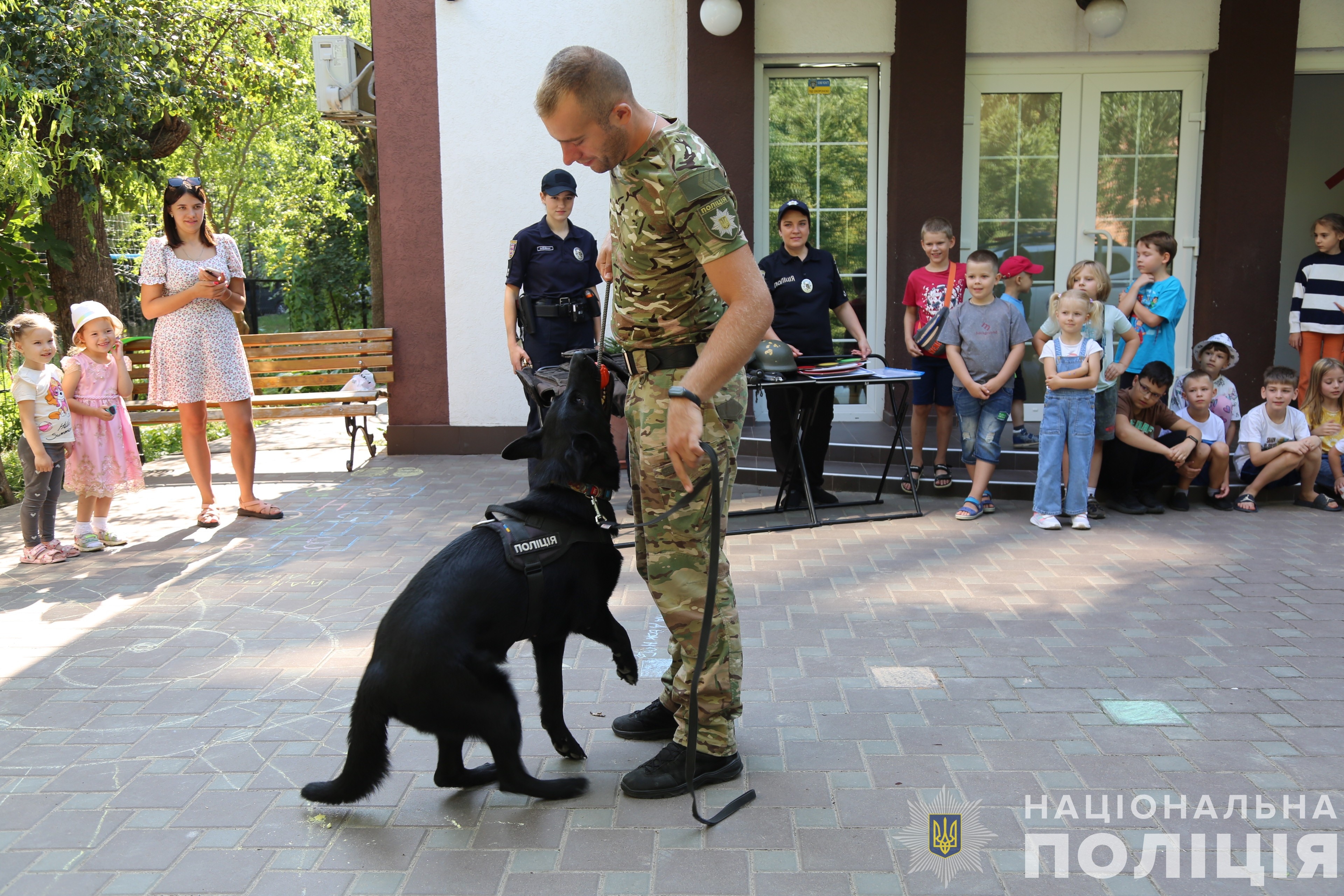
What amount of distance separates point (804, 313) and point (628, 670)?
3.67m

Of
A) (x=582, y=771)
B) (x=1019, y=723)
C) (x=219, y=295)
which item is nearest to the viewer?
(x=582, y=771)

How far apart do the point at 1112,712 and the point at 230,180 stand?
17779mm

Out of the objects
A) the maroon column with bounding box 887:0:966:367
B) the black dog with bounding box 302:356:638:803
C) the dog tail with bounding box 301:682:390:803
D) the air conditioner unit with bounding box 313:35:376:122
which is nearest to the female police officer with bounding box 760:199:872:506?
the maroon column with bounding box 887:0:966:367

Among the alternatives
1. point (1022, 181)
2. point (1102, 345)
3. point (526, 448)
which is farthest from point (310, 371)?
point (1102, 345)

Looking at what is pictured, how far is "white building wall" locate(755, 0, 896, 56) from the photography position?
779cm

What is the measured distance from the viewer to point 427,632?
253 cm

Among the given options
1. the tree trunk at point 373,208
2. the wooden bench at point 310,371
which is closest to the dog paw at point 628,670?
the wooden bench at point 310,371

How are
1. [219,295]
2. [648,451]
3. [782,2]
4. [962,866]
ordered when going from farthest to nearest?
[782,2] → [219,295] → [648,451] → [962,866]

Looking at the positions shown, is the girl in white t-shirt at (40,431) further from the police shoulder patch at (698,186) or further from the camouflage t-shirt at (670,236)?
the police shoulder patch at (698,186)

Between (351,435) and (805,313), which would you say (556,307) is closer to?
(805,313)

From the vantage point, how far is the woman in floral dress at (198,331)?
5.90 m

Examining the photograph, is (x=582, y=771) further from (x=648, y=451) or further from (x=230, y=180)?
(x=230, y=180)

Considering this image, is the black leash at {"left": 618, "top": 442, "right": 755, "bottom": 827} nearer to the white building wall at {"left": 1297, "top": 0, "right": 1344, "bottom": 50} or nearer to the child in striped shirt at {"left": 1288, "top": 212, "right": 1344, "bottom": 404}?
the child in striped shirt at {"left": 1288, "top": 212, "right": 1344, "bottom": 404}

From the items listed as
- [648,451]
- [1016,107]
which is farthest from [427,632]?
[1016,107]
